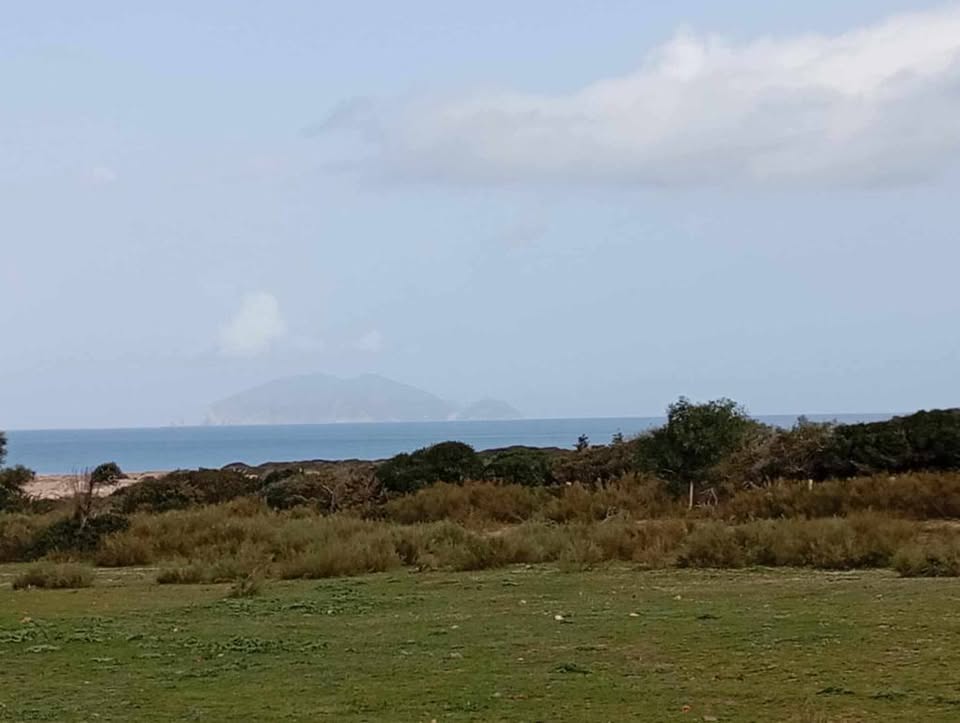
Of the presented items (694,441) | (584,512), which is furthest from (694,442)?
(584,512)

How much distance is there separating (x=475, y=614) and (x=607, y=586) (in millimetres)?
2437

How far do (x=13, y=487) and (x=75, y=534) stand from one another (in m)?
20.4

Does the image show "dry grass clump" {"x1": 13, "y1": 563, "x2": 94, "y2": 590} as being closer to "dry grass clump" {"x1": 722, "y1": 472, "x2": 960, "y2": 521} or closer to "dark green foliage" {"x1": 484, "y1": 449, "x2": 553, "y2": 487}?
"dry grass clump" {"x1": 722, "y1": 472, "x2": 960, "y2": 521}

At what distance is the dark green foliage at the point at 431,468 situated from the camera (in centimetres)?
3000

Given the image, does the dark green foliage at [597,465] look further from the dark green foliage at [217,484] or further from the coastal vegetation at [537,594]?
the dark green foliage at [217,484]

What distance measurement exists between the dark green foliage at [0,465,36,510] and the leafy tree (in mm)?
16313

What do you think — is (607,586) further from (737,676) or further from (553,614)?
(737,676)

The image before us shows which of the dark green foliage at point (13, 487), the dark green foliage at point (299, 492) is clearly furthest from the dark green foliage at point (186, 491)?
the dark green foliage at point (13, 487)

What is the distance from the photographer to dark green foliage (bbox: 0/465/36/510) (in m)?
33.3

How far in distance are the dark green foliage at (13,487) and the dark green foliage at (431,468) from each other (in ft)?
31.4

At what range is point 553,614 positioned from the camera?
11719 mm

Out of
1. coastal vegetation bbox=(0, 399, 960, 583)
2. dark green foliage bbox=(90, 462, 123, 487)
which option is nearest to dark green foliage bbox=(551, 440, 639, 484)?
coastal vegetation bbox=(0, 399, 960, 583)

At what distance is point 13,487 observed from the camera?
40.4 metres

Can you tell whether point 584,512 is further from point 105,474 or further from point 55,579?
point 105,474
